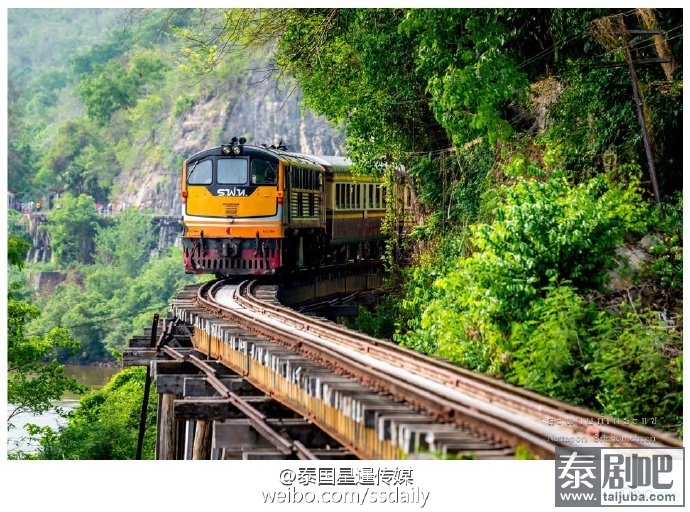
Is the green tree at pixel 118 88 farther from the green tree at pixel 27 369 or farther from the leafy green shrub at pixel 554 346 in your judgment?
the leafy green shrub at pixel 554 346

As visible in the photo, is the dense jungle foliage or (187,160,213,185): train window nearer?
the dense jungle foliage

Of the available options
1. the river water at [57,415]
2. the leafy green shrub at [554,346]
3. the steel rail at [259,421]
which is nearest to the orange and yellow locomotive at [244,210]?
the steel rail at [259,421]

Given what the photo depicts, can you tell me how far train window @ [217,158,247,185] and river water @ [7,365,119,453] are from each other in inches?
430

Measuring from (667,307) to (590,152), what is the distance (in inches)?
132

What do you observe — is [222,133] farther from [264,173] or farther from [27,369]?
[264,173]

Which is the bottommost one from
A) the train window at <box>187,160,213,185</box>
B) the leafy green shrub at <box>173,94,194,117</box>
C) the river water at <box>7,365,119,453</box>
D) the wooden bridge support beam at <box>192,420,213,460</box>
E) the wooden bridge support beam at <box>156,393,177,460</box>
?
the river water at <box>7,365,119,453</box>

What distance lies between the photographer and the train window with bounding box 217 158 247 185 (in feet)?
85.1

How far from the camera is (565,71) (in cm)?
2078

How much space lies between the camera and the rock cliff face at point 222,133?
10162 centimetres

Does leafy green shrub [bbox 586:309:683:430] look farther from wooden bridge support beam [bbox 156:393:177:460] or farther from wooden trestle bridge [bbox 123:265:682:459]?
wooden bridge support beam [bbox 156:393:177:460]

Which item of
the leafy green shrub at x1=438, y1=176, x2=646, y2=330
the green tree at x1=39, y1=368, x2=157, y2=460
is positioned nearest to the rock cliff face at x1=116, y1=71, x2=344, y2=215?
the green tree at x1=39, y1=368, x2=157, y2=460

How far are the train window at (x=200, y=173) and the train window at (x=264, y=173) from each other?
903 mm

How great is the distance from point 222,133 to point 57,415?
202 ft

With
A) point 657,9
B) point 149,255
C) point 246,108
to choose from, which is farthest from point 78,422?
point 246,108
